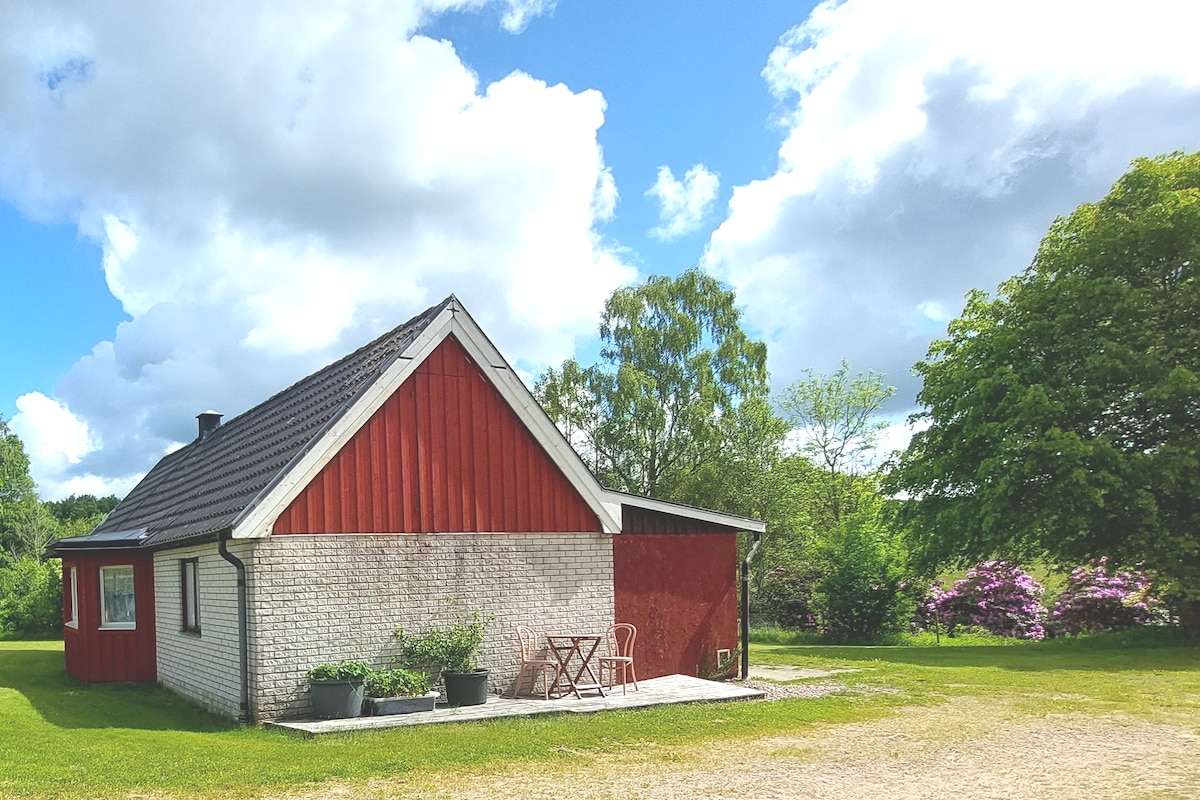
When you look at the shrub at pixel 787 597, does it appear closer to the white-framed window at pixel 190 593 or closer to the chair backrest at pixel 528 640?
the chair backrest at pixel 528 640

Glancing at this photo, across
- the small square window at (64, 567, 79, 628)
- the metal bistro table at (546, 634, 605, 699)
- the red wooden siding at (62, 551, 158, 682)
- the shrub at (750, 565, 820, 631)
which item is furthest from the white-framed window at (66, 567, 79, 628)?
the shrub at (750, 565, 820, 631)

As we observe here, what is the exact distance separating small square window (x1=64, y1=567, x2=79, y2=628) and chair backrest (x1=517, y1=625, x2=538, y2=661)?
879 centimetres

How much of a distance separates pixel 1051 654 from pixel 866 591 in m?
5.77

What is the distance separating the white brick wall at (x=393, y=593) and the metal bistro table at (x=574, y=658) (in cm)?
24

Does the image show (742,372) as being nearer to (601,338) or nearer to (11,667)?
(601,338)

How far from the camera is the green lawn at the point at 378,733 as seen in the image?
30.0 feet

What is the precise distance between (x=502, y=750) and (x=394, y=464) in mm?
4537

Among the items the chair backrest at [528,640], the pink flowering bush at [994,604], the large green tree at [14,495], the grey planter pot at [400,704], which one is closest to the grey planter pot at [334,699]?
the grey planter pot at [400,704]

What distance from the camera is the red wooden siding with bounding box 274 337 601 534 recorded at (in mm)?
12906

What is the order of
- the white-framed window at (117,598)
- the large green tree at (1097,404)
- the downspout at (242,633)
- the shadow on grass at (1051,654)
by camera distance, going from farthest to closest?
1. the large green tree at (1097,404)
2. the shadow on grass at (1051,654)
3. the white-framed window at (117,598)
4. the downspout at (242,633)

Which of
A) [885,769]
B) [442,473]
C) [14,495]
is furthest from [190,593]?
[14,495]

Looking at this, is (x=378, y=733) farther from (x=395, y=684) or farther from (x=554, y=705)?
(x=554, y=705)

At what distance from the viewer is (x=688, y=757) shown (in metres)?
9.95

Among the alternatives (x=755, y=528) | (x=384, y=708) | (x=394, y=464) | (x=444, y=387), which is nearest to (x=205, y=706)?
(x=384, y=708)
